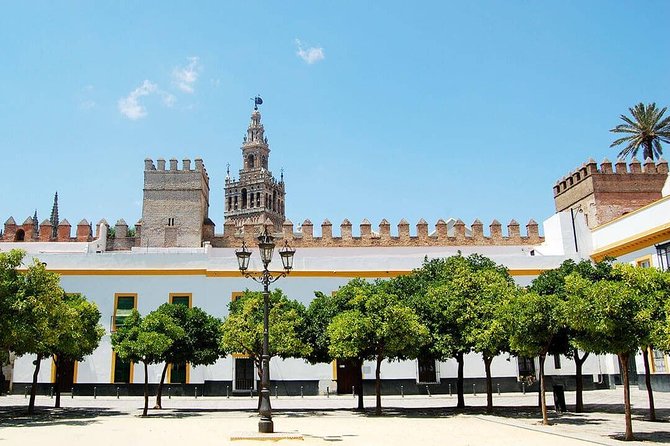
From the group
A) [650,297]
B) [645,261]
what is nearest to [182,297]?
[645,261]

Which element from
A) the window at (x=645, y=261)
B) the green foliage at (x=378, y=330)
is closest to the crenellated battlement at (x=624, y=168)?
the window at (x=645, y=261)

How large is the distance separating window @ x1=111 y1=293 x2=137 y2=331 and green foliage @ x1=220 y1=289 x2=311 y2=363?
8569mm

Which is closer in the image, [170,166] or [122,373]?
[122,373]

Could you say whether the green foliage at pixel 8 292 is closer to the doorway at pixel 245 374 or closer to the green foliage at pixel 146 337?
the green foliage at pixel 146 337

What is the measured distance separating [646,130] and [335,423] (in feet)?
92.8

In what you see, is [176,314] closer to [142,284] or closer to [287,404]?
[287,404]

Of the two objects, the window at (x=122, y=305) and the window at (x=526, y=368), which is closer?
the window at (x=122, y=305)

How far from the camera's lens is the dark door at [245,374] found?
85.5 ft

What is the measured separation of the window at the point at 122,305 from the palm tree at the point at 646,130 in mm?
27659

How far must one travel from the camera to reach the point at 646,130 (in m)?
35.1

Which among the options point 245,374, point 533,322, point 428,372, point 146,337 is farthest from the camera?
point 428,372

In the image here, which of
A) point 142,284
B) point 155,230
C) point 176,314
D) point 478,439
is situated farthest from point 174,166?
point 478,439

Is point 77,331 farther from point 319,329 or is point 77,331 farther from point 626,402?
point 626,402

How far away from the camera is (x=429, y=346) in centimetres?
1891
